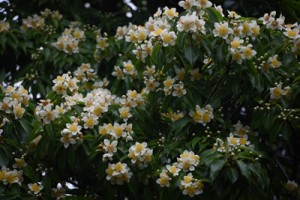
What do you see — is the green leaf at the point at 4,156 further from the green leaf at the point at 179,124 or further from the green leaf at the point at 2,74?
the green leaf at the point at 2,74

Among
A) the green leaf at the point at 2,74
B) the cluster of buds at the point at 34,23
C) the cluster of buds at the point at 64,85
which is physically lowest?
the green leaf at the point at 2,74

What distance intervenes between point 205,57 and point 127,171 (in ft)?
2.16

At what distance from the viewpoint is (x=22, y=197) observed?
2.96 meters

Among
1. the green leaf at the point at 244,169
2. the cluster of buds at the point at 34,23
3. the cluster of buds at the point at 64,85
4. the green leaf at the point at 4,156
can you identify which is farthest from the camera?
the cluster of buds at the point at 34,23

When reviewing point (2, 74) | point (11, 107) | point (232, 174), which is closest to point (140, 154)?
point (232, 174)

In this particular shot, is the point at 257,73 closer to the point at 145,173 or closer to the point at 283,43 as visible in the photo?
the point at 283,43

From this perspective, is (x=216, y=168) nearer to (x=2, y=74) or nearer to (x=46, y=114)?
(x=46, y=114)

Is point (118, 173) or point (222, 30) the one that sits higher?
point (222, 30)

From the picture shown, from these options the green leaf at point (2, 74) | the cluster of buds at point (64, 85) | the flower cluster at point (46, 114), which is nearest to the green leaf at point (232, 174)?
the flower cluster at point (46, 114)

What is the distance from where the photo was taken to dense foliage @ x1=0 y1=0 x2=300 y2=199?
2.86 meters

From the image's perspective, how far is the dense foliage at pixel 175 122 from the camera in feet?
9.39

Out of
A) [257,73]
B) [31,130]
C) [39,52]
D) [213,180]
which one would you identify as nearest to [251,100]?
[257,73]

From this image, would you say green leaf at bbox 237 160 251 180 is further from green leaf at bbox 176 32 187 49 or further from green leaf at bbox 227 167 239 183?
green leaf at bbox 176 32 187 49

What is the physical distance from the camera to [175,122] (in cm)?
306
